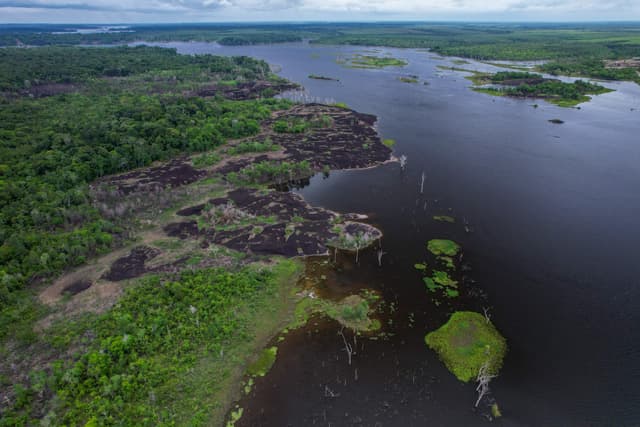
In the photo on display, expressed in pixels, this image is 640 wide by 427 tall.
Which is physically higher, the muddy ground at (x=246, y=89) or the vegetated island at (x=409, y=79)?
the vegetated island at (x=409, y=79)

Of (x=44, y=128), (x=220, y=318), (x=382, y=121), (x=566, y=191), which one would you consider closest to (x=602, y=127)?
(x=566, y=191)

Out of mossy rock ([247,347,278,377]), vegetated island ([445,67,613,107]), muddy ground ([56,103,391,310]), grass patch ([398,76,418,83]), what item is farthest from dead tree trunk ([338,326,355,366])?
grass patch ([398,76,418,83])

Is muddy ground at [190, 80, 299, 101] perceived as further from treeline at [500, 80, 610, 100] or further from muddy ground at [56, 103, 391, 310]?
treeline at [500, 80, 610, 100]

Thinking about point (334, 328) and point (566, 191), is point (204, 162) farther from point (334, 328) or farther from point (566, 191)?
point (566, 191)

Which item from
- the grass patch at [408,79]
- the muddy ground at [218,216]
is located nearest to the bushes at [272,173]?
the muddy ground at [218,216]

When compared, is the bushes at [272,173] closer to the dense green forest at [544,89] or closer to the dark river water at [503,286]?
the dark river water at [503,286]

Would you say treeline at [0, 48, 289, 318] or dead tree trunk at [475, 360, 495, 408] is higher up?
treeline at [0, 48, 289, 318]
